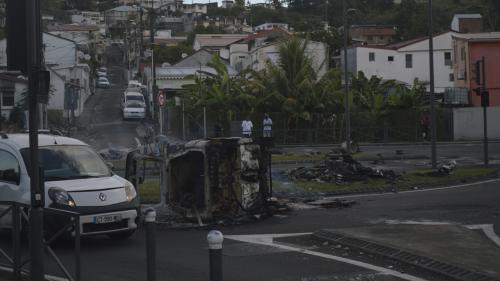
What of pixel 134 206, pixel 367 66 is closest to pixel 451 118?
pixel 367 66

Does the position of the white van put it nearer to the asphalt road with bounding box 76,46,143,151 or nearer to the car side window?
the asphalt road with bounding box 76,46,143,151

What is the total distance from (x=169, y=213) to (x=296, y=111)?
30.3 metres

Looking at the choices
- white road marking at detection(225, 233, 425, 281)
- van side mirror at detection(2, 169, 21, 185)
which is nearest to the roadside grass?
white road marking at detection(225, 233, 425, 281)

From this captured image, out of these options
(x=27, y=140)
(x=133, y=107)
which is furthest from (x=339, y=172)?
(x=133, y=107)

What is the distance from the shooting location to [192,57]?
275 feet

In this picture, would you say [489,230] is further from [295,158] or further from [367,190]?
[295,158]

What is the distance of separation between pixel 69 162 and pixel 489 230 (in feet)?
23.5

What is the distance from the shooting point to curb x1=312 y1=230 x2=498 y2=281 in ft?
28.7

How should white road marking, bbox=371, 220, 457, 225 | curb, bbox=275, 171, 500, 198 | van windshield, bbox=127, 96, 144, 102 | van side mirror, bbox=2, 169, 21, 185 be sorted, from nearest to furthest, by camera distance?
van side mirror, bbox=2, 169, 21, 185 < white road marking, bbox=371, 220, 457, 225 < curb, bbox=275, 171, 500, 198 < van windshield, bbox=127, 96, 144, 102

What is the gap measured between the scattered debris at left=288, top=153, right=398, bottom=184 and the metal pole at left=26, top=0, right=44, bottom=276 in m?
13.5

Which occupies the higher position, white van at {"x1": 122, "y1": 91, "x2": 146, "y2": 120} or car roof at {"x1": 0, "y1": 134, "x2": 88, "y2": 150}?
white van at {"x1": 122, "y1": 91, "x2": 146, "y2": 120}

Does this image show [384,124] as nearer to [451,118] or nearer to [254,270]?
[451,118]

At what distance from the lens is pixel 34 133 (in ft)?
24.1

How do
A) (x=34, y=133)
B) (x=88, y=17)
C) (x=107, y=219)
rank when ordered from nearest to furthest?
(x=34, y=133) → (x=107, y=219) → (x=88, y=17)
